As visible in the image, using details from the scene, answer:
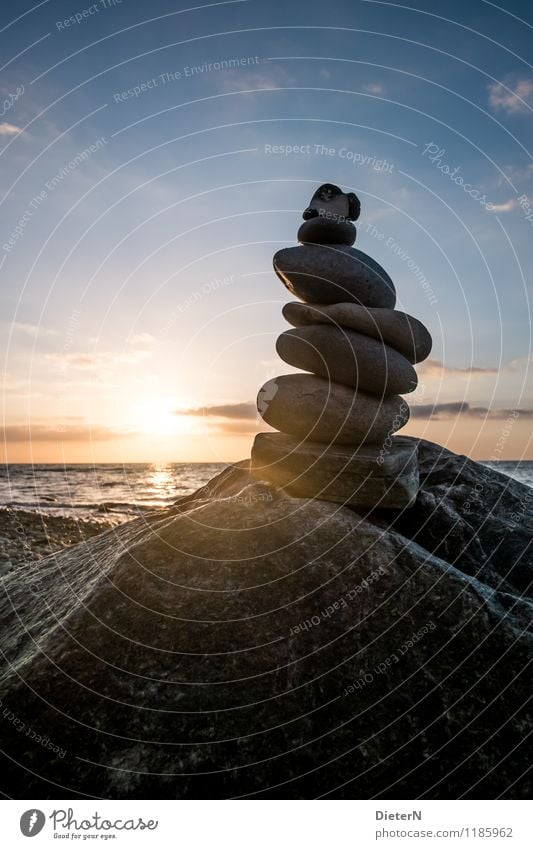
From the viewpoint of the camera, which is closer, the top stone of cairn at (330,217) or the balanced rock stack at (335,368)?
the balanced rock stack at (335,368)

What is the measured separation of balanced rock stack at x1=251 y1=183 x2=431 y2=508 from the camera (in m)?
7.86

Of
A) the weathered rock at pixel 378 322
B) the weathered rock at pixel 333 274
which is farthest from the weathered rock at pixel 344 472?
the weathered rock at pixel 333 274

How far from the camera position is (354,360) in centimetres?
796

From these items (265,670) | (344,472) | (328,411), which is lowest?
(265,670)

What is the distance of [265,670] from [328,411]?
4.57 m

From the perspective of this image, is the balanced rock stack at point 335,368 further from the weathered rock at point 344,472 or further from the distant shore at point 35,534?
the distant shore at point 35,534

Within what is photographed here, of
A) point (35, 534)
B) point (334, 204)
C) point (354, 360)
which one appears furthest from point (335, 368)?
point (35, 534)

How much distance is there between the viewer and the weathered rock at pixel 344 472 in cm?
737

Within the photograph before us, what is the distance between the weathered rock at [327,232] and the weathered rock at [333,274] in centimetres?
25

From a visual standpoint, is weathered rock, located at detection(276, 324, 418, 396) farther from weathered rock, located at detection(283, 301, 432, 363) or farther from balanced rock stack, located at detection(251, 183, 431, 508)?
weathered rock, located at detection(283, 301, 432, 363)

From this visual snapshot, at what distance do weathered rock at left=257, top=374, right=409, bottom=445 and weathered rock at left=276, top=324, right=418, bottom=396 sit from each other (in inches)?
7.8

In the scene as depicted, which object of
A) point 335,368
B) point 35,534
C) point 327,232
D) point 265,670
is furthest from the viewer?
point 35,534

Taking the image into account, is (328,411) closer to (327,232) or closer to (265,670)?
(327,232)

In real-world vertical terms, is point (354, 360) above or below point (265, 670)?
above
